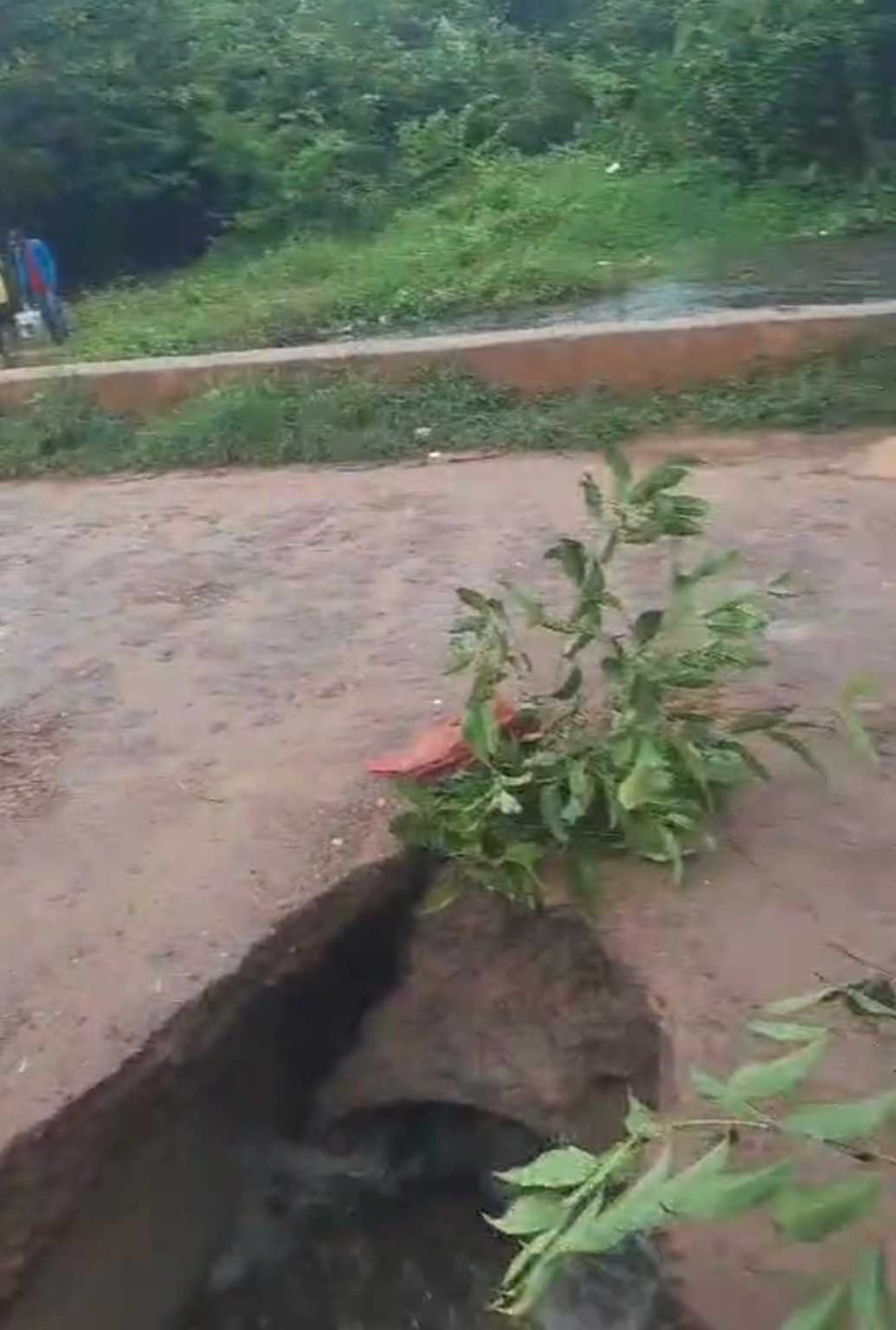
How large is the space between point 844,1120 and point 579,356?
5.32m

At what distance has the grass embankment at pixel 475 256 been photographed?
30.8 ft

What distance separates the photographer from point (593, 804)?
12.1ft

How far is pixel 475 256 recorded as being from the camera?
11016 mm

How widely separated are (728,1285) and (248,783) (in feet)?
5.78

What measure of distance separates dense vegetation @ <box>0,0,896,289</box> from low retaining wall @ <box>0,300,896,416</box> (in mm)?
4334

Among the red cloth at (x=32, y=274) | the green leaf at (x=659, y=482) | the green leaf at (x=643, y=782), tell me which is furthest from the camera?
the red cloth at (x=32, y=274)

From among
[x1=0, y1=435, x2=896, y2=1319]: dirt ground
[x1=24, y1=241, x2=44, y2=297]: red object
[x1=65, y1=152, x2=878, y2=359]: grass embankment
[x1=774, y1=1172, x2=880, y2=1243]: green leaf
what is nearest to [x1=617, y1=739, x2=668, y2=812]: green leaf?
[x1=0, y1=435, x2=896, y2=1319]: dirt ground

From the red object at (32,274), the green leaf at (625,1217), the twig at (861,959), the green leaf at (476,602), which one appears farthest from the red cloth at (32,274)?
the green leaf at (625,1217)

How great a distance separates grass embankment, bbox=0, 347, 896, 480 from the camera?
6449mm

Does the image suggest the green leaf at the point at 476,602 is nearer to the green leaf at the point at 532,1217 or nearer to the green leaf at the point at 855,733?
the green leaf at the point at 855,733

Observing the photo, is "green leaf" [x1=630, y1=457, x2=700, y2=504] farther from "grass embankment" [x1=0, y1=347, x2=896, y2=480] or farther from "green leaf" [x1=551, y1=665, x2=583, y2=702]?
"grass embankment" [x1=0, y1=347, x2=896, y2=480]

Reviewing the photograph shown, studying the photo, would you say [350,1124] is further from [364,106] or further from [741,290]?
[364,106]

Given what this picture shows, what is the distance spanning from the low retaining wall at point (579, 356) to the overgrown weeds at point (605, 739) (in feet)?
8.59

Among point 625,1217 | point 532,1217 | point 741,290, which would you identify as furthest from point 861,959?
point 741,290
